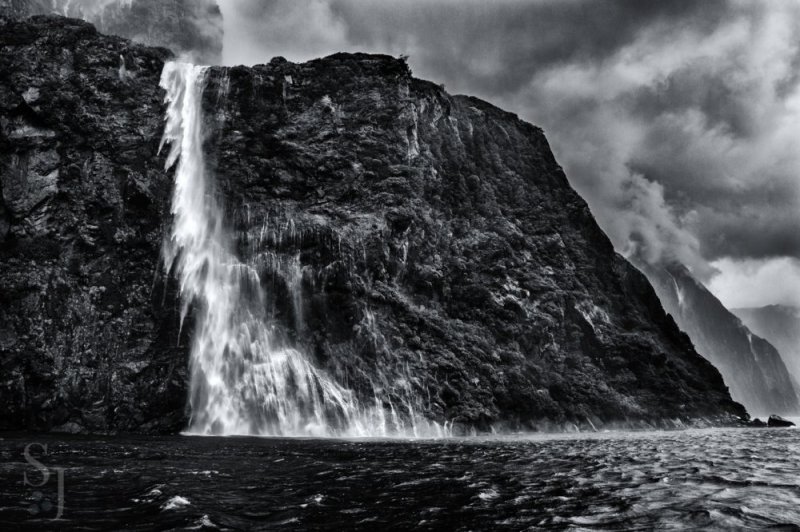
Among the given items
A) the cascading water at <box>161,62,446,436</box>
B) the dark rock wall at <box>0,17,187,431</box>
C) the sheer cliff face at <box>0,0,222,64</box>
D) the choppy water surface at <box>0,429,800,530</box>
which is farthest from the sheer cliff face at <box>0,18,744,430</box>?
the sheer cliff face at <box>0,0,222,64</box>

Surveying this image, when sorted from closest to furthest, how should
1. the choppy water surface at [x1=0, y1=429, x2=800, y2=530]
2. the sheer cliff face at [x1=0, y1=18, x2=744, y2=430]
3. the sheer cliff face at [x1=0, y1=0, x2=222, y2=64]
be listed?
the choppy water surface at [x1=0, y1=429, x2=800, y2=530], the sheer cliff face at [x1=0, y1=18, x2=744, y2=430], the sheer cliff face at [x1=0, y1=0, x2=222, y2=64]

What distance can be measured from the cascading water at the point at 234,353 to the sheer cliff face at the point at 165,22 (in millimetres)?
80546

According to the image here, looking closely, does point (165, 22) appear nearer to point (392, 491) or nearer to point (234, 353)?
point (234, 353)

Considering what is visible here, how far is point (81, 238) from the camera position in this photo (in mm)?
37656

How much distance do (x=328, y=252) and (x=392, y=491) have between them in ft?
112

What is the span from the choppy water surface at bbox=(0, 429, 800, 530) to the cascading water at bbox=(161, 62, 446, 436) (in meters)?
16.1

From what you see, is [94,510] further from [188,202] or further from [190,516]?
[188,202]

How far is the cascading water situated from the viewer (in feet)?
115

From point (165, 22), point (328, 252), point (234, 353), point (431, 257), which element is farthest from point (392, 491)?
point (165, 22)

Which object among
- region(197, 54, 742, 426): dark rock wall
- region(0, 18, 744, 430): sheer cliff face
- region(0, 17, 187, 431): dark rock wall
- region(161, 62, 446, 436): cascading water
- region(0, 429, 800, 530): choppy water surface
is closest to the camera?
region(0, 429, 800, 530): choppy water surface

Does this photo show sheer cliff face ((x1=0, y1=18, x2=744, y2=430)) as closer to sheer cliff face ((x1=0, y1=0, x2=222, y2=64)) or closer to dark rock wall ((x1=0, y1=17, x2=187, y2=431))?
dark rock wall ((x1=0, y1=17, x2=187, y2=431))

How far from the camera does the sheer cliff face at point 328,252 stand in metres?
35.0

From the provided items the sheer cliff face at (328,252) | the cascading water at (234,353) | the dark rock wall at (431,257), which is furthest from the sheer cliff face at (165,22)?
the cascading water at (234,353)

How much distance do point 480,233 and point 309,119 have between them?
21.6 metres
